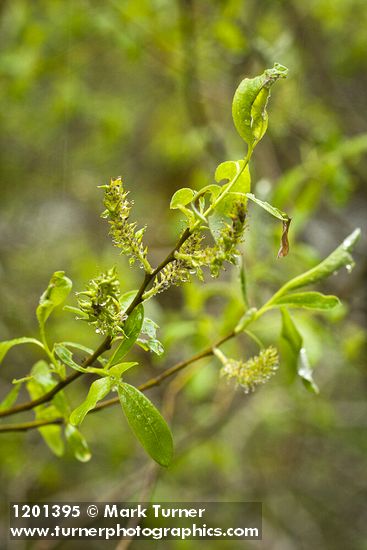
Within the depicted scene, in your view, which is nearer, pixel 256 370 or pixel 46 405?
pixel 256 370

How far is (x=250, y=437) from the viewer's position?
3.09m

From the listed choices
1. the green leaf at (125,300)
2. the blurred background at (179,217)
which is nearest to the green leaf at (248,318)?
the green leaf at (125,300)

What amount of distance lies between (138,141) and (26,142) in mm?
960

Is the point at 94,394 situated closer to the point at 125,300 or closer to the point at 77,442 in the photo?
the point at 125,300

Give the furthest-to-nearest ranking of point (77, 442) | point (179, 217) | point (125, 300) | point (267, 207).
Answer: point (179, 217) → point (77, 442) → point (125, 300) → point (267, 207)

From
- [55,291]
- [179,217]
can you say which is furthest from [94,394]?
[179,217]

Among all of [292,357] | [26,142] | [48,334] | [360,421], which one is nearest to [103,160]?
[26,142]

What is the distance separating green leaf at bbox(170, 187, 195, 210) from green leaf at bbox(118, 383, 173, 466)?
0.68 ft

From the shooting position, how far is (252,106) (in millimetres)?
569

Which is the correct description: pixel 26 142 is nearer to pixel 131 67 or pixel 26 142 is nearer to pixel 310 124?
pixel 131 67

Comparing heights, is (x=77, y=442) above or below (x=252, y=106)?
below

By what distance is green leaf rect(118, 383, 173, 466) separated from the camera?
24.8 inches

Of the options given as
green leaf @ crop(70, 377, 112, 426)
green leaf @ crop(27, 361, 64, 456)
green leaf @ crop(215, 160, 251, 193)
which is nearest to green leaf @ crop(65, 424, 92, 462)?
green leaf @ crop(27, 361, 64, 456)

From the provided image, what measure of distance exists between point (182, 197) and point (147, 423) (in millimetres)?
259
